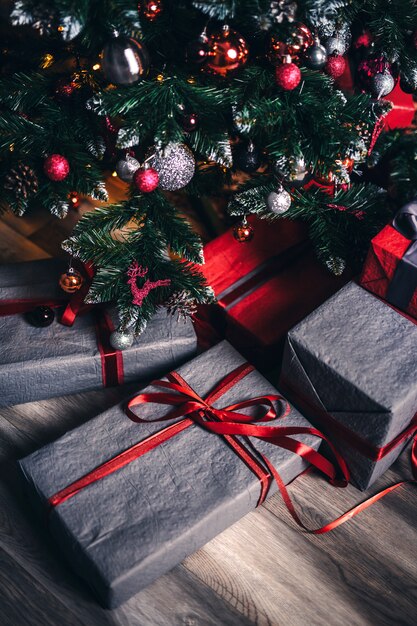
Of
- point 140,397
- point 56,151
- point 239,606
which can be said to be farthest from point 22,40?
point 239,606

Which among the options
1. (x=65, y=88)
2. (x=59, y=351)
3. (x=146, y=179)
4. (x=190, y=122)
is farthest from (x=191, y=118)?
(x=59, y=351)

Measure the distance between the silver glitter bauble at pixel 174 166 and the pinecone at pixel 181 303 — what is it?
0.20 metres

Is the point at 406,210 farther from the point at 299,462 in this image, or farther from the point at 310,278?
the point at 299,462

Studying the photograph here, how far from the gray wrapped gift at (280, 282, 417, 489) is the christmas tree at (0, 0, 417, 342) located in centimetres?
19

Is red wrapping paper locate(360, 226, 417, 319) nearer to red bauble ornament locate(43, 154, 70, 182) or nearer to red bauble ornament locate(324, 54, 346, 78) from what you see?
red bauble ornament locate(324, 54, 346, 78)

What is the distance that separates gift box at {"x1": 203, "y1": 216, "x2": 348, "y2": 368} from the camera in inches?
47.9

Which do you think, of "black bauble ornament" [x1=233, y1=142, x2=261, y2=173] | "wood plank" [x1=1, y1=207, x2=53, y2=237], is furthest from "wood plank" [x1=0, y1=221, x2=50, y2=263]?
"black bauble ornament" [x1=233, y1=142, x2=261, y2=173]

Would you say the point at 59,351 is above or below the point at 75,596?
above

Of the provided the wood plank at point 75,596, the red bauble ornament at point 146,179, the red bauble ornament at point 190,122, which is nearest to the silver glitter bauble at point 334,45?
the red bauble ornament at point 190,122

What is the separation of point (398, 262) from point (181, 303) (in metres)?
0.39

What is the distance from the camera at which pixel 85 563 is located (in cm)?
90

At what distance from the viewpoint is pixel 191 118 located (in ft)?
3.38

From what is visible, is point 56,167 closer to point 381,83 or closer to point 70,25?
point 70,25

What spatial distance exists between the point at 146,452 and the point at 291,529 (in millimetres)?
293
